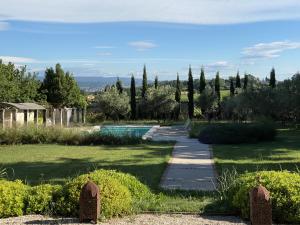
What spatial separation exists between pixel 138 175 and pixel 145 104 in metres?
32.0

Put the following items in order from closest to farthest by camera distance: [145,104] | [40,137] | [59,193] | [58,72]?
1. [59,193]
2. [40,137]
3. [58,72]
4. [145,104]


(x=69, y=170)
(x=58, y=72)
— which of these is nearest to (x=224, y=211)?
(x=69, y=170)

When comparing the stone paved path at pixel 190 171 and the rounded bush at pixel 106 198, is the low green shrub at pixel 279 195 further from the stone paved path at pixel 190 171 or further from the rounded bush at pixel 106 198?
the stone paved path at pixel 190 171

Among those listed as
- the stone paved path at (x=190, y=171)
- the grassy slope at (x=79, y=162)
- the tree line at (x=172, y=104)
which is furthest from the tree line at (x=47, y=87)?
the stone paved path at (x=190, y=171)

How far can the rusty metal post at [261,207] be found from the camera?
15.8ft

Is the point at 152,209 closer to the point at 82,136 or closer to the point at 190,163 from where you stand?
the point at 190,163

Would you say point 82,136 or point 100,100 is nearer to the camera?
point 82,136

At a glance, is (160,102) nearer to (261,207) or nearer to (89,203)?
(89,203)

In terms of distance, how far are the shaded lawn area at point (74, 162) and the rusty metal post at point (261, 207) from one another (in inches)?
212

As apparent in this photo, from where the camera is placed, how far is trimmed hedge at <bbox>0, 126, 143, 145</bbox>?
70.8 ft

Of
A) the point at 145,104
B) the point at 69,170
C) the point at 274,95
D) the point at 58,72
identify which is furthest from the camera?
the point at 145,104

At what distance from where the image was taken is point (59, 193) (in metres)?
6.04

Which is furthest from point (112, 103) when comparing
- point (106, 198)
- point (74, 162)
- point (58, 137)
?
point (106, 198)

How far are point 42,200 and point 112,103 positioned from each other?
1402 inches
